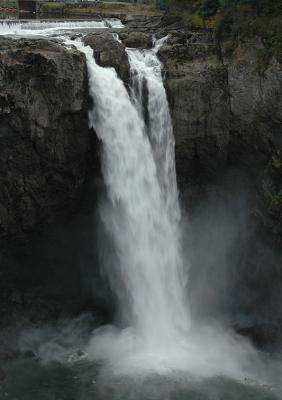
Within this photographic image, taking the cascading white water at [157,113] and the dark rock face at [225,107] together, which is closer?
the cascading white water at [157,113]

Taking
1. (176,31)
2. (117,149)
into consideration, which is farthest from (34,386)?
(176,31)

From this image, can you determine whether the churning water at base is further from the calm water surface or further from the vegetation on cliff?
the vegetation on cliff

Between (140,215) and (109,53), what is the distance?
254 inches

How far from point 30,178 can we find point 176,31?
9.85 meters

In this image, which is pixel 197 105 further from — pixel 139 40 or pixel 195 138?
pixel 139 40

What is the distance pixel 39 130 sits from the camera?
18.7 metres

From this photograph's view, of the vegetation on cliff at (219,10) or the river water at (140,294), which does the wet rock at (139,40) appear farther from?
the vegetation on cliff at (219,10)

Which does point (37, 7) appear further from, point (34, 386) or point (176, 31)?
point (34, 386)

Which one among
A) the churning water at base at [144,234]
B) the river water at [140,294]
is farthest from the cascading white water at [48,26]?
the churning water at base at [144,234]

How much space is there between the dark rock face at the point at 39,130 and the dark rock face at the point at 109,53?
1155 mm

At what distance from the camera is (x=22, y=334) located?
20391 mm

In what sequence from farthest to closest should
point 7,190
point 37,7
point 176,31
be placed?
point 37,7 < point 176,31 < point 7,190

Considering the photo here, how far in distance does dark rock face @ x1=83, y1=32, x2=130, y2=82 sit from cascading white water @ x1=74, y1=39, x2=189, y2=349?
1.09 ft

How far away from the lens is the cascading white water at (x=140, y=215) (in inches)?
774
